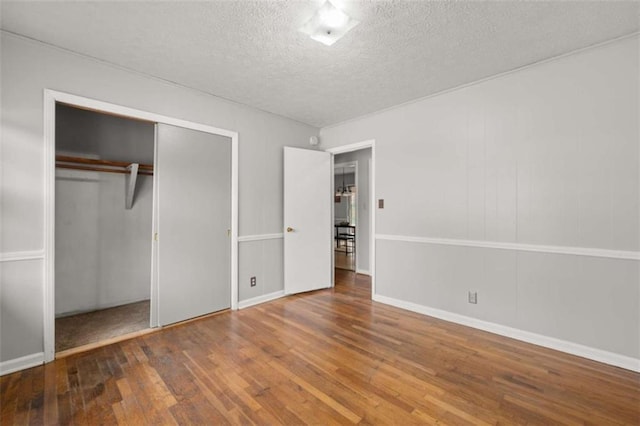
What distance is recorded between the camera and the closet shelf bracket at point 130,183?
10.7 feet

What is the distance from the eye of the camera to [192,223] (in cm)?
309

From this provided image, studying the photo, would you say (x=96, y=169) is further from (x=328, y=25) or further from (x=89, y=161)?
(x=328, y=25)

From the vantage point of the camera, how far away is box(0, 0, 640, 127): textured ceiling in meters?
1.86

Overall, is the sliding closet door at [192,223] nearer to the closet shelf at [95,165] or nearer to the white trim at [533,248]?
the closet shelf at [95,165]

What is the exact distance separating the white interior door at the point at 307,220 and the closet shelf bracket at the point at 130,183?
184 cm

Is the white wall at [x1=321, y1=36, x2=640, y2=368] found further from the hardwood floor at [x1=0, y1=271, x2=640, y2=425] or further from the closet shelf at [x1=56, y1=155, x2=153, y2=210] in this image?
the closet shelf at [x1=56, y1=155, x2=153, y2=210]

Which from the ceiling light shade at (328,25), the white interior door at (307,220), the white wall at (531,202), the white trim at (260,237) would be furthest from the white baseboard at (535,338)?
the ceiling light shade at (328,25)

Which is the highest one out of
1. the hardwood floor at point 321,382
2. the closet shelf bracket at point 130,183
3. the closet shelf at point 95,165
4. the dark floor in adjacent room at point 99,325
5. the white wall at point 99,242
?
the closet shelf at point 95,165

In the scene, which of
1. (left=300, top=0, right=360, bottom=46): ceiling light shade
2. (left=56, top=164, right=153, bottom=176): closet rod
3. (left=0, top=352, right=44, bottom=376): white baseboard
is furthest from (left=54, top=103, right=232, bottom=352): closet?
(left=300, top=0, right=360, bottom=46): ceiling light shade

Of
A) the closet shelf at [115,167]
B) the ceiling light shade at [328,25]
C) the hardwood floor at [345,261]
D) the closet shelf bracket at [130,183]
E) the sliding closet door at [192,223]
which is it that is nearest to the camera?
the ceiling light shade at [328,25]

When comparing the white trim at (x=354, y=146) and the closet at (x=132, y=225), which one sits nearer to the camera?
the closet at (x=132, y=225)

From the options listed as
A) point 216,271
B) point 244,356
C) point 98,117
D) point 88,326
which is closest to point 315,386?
point 244,356

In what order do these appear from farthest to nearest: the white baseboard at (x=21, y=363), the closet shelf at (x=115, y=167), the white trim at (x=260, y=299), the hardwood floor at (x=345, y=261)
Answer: the hardwood floor at (x=345, y=261)
the white trim at (x=260, y=299)
the closet shelf at (x=115, y=167)
the white baseboard at (x=21, y=363)

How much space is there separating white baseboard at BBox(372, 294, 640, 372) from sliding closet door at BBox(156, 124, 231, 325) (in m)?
2.35
